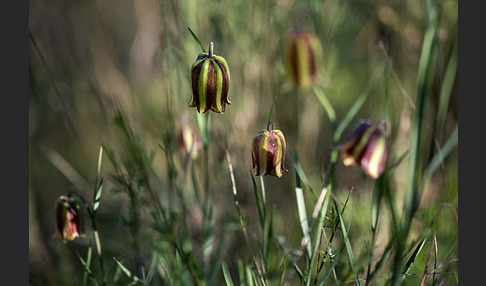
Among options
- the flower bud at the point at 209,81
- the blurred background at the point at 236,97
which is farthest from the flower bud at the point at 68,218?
the flower bud at the point at 209,81

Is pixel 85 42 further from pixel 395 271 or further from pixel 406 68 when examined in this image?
pixel 395 271

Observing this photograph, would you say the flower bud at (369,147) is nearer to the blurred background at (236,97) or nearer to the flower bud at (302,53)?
the blurred background at (236,97)

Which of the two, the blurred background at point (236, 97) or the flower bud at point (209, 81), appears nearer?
the flower bud at point (209, 81)

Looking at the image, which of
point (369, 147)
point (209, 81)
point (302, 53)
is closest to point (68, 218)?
point (209, 81)

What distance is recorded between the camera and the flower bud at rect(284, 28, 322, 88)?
182 centimetres

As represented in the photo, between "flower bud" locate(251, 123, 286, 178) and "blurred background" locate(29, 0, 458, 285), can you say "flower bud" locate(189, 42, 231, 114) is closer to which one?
"flower bud" locate(251, 123, 286, 178)

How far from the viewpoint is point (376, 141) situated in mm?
1116

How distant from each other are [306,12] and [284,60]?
0.71 ft

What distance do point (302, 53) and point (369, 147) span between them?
2.57ft

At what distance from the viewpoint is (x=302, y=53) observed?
1.83 m

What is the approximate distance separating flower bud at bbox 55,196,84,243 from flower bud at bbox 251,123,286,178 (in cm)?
48

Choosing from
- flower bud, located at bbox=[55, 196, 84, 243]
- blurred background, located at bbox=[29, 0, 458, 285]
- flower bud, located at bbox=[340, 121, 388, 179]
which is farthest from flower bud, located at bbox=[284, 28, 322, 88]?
flower bud, located at bbox=[55, 196, 84, 243]

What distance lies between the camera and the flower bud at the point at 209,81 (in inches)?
45.4

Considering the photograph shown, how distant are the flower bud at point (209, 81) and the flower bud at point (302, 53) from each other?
68cm
